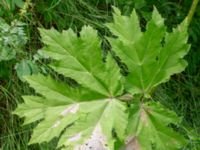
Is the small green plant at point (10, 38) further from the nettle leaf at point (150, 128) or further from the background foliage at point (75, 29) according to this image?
the nettle leaf at point (150, 128)

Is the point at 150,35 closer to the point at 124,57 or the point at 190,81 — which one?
the point at 124,57

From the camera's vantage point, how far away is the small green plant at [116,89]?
1.18 meters

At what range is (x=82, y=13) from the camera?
2092 mm

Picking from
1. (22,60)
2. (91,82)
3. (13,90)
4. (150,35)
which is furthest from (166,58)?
(13,90)

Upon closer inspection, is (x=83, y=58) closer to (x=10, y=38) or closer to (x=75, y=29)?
(x=10, y=38)

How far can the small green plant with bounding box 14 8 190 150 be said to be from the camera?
1177 millimetres

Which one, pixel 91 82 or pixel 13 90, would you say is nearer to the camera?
pixel 91 82

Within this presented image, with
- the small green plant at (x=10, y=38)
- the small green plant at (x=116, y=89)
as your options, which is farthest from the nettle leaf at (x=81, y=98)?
the small green plant at (x=10, y=38)

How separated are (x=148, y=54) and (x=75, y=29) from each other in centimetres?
87

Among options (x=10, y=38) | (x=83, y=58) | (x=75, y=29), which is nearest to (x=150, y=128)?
(x=83, y=58)

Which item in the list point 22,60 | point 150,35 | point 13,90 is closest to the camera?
point 150,35

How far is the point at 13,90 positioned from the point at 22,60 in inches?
8.7

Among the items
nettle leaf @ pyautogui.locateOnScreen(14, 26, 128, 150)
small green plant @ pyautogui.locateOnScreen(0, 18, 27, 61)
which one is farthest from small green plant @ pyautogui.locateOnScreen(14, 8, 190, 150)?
small green plant @ pyautogui.locateOnScreen(0, 18, 27, 61)

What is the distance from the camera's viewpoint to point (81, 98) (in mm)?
1219
